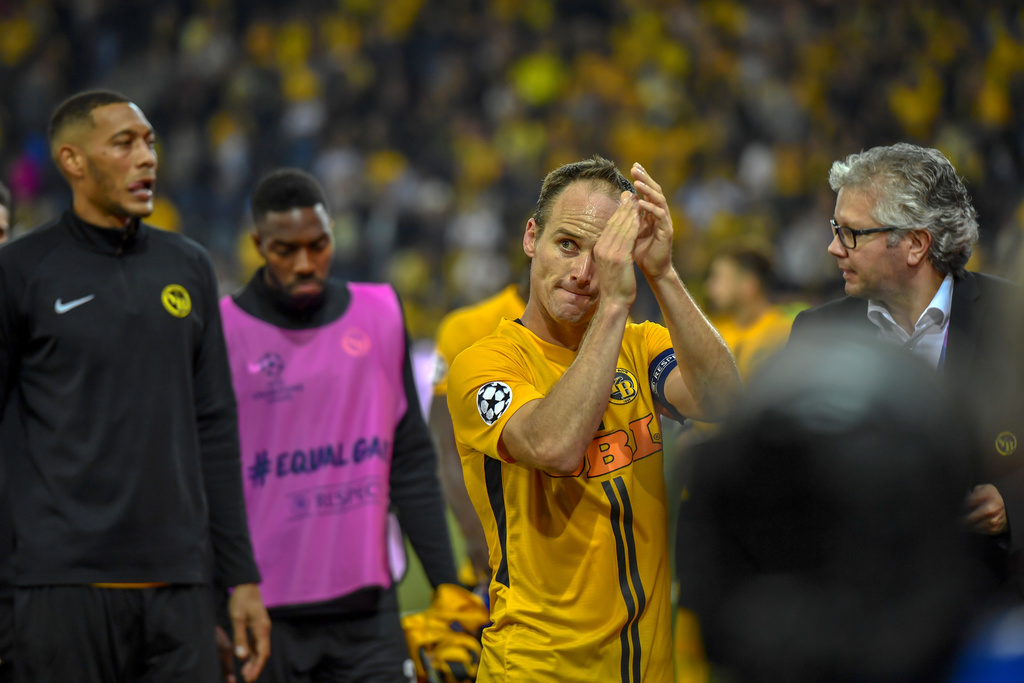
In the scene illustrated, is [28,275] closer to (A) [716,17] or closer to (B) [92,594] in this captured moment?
(B) [92,594]

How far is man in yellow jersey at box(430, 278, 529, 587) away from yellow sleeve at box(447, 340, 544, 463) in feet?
6.68

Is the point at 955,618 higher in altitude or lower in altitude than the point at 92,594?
higher

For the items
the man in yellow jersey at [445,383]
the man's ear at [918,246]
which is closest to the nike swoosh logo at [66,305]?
the man in yellow jersey at [445,383]

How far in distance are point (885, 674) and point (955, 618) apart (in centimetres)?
9

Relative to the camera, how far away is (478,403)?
256 centimetres

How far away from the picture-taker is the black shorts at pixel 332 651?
399 cm

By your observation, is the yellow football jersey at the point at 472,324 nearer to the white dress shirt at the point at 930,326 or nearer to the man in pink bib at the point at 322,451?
the man in pink bib at the point at 322,451

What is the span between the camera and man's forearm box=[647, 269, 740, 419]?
254 centimetres

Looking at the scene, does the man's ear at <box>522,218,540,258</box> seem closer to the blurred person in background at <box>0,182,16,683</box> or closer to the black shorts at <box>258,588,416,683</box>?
the blurred person in background at <box>0,182,16,683</box>

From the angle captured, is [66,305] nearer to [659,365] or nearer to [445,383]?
[659,365]

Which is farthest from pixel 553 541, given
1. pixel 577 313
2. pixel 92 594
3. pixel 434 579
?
pixel 434 579

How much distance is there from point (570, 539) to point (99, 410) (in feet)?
5.00

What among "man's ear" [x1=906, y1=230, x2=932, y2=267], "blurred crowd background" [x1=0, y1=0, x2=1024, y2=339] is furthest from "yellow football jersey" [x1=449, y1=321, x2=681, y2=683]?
"blurred crowd background" [x1=0, y1=0, x2=1024, y2=339]

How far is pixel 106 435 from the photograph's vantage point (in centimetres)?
317
